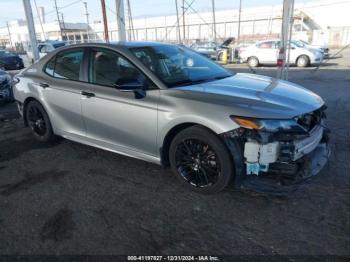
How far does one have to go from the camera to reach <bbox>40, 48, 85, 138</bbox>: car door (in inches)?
169

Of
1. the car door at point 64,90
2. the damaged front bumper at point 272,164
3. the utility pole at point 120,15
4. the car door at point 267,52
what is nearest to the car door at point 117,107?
the car door at point 64,90

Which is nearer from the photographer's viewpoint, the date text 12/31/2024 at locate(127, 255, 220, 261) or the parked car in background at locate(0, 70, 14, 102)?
the date text 12/31/2024 at locate(127, 255, 220, 261)

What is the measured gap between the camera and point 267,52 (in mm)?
18000

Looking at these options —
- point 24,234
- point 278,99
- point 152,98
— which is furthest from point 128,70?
point 24,234

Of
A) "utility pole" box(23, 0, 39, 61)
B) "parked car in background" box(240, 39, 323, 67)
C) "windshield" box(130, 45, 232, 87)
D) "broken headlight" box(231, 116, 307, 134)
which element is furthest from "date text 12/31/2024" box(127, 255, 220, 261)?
"parked car in background" box(240, 39, 323, 67)

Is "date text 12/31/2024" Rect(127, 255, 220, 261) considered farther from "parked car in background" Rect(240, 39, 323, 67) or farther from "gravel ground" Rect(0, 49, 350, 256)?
"parked car in background" Rect(240, 39, 323, 67)

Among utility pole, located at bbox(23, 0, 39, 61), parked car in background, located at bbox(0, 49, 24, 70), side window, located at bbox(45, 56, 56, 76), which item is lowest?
parked car in background, located at bbox(0, 49, 24, 70)

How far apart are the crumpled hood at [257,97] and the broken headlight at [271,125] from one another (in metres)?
0.04

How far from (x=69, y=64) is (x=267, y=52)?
51.0 ft

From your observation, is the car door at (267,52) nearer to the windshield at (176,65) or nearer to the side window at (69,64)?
the windshield at (176,65)

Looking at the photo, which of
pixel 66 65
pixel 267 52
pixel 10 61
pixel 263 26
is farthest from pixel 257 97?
pixel 263 26

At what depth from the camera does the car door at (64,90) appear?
4289 mm

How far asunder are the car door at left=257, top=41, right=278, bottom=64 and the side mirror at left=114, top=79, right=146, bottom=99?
52.1 feet

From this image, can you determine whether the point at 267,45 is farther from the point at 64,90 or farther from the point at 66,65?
the point at 64,90
